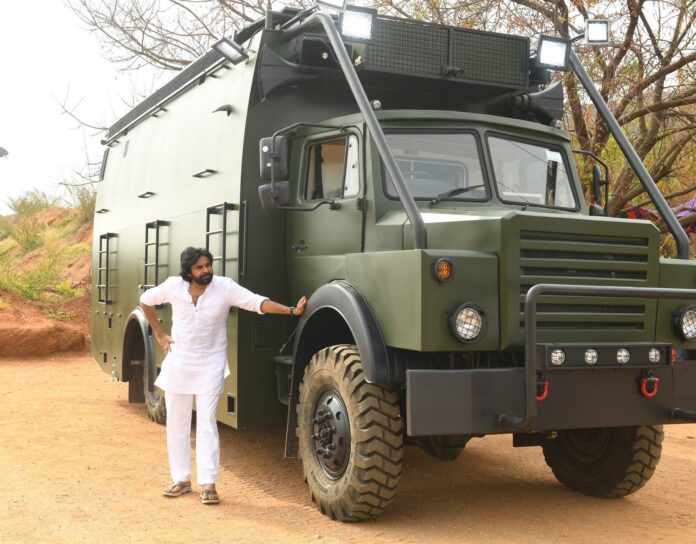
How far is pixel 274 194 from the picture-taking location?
6.27 metres

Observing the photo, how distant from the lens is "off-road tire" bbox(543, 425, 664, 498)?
6324 millimetres

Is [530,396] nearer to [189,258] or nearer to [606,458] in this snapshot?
[606,458]

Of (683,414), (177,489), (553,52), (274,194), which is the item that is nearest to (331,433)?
(177,489)

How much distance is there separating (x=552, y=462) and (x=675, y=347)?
1635 mm

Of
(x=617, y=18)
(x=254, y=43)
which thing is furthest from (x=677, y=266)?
(x=617, y=18)

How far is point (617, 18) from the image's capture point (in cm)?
1277

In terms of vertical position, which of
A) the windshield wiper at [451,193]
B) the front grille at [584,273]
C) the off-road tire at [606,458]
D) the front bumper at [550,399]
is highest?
the windshield wiper at [451,193]

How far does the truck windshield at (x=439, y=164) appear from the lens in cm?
637

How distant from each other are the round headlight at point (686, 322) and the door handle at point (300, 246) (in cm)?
264

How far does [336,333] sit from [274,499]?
124cm

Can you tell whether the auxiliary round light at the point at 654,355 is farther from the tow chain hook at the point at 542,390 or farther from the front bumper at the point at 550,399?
the tow chain hook at the point at 542,390

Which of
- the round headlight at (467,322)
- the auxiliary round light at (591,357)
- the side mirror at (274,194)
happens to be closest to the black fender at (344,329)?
the round headlight at (467,322)

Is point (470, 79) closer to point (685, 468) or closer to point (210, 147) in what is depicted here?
point (210, 147)

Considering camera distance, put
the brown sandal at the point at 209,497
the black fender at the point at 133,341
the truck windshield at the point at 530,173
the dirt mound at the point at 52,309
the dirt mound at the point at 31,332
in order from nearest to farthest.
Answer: the brown sandal at the point at 209,497, the truck windshield at the point at 530,173, the black fender at the point at 133,341, the dirt mound at the point at 31,332, the dirt mound at the point at 52,309
